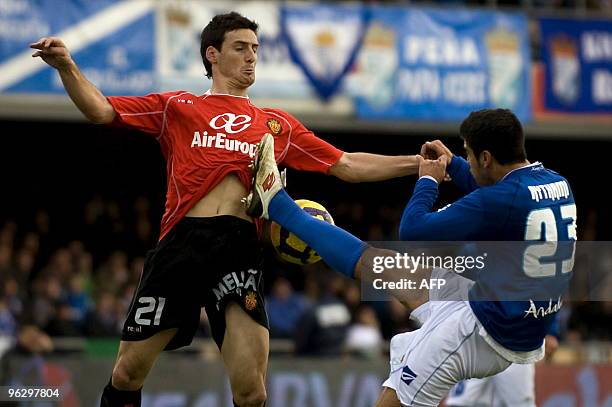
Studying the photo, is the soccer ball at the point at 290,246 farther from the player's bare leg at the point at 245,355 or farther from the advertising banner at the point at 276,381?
the advertising banner at the point at 276,381

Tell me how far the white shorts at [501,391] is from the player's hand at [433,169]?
8.55ft

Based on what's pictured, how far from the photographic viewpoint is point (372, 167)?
24.4 ft

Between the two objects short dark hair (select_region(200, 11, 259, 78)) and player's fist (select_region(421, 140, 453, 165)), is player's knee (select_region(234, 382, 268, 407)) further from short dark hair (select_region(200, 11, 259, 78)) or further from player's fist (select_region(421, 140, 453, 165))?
short dark hair (select_region(200, 11, 259, 78))

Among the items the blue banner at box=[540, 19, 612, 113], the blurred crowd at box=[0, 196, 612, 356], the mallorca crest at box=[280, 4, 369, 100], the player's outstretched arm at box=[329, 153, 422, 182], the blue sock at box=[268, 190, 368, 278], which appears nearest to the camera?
the blue sock at box=[268, 190, 368, 278]

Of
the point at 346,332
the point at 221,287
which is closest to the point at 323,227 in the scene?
the point at 221,287

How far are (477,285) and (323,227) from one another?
3.09ft

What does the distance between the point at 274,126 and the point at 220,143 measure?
0.39m

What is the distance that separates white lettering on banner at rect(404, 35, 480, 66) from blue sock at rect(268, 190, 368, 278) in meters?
10.4

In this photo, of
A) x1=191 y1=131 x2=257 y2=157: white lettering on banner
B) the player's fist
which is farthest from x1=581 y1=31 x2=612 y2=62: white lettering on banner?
x1=191 y1=131 x2=257 y2=157: white lettering on banner

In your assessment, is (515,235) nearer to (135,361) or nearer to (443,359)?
(443,359)

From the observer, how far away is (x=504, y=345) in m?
6.93

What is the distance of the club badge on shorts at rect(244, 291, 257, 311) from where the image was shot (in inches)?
275

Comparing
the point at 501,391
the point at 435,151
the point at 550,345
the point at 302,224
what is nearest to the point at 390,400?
the point at 302,224

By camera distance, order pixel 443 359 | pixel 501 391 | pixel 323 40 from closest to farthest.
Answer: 1. pixel 443 359
2. pixel 501 391
3. pixel 323 40
